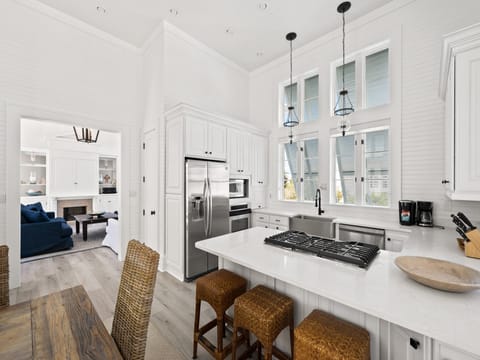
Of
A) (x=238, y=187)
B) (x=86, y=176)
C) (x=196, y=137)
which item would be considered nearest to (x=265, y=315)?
(x=196, y=137)

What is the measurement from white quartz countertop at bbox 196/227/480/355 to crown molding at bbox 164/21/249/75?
3.58 m

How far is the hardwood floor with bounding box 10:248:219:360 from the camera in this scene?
76.8 inches

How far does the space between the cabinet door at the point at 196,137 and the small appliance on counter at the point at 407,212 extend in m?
2.85

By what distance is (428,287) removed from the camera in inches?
42.3

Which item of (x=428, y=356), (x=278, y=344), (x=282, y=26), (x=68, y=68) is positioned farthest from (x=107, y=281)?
(x=282, y=26)

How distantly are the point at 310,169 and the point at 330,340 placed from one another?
3314mm

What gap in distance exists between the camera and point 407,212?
273 cm

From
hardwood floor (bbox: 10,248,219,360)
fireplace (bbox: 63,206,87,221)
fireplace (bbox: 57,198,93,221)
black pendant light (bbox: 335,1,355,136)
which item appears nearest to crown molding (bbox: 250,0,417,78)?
black pendant light (bbox: 335,1,355,136)

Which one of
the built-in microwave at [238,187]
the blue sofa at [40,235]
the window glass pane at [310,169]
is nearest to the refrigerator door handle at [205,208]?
the built-in microwave at [238,187]

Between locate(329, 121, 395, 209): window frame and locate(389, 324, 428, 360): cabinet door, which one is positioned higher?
locate(329, 121, 395, 209): window frame

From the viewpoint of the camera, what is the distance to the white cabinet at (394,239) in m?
2.56

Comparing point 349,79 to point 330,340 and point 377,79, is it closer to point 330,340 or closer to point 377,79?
point 377,79

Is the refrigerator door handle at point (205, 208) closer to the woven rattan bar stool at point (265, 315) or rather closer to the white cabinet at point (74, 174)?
the woven rattan bar stool at point (265, 315)

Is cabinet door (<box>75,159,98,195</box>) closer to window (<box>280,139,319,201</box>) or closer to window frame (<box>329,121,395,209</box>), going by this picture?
window (<box>280,139,319,201</box>)
